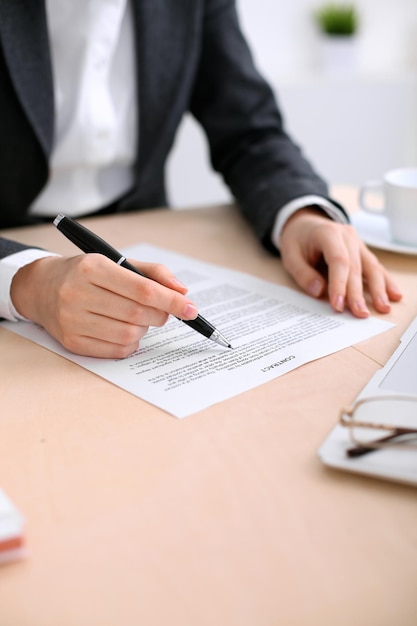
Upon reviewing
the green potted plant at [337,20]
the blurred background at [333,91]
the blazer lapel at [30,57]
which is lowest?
the blurred background at [333,91]

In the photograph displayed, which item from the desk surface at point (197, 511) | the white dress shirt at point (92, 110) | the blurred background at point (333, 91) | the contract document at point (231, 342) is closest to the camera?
the desk surface at point (197, 511)

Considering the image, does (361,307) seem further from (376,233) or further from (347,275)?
(376,233)

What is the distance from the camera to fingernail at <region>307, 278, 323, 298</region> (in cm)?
82

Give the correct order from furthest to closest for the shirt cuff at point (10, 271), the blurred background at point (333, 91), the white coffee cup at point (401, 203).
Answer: the blurred background at point (333, 91) → the white coffee cup at point (401, 203) → the shirt cuff at point (10, 271)

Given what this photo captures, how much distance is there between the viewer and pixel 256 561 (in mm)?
419

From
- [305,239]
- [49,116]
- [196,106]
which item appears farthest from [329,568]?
[196,106]

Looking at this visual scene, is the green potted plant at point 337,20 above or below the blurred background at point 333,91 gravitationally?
above

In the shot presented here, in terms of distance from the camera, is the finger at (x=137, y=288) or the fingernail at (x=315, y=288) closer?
the finger at (x=137, y=288)

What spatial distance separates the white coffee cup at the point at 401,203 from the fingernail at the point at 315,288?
7.3 inches

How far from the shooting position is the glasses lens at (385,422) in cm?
50

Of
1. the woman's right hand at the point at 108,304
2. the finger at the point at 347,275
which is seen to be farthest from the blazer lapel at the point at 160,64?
the woman's right hand at the point at 108,304

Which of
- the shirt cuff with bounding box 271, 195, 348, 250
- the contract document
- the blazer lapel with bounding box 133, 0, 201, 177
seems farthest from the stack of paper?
the blazer lapel with bounding box 133, 0, 201, 177

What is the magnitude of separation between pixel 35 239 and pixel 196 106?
0.46 meters

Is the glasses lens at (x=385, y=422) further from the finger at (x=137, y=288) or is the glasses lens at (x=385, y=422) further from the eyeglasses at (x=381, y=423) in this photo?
the finger at (x=137, y=288)
